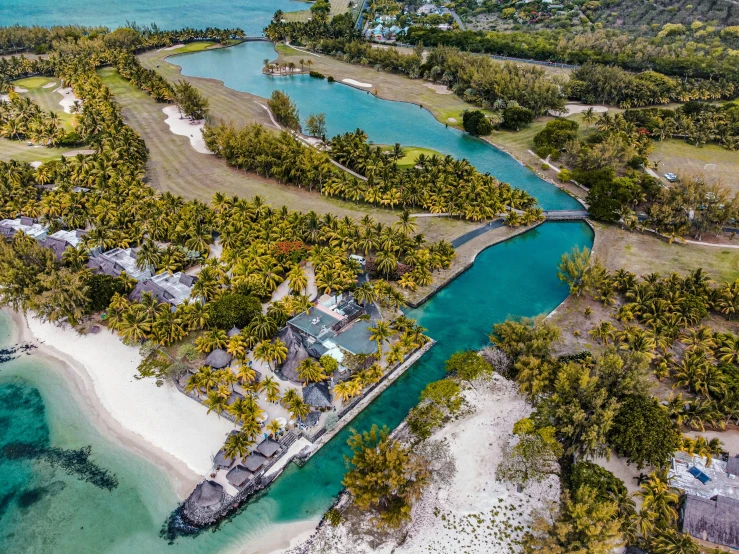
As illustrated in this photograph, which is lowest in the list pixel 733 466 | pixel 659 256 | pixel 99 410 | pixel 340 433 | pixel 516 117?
pixel 99 410

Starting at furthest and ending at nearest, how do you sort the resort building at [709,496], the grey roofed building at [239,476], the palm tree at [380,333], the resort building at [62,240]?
the resort building at [62,240] → the palm tree at [380,333] → the grey roofed building at [239,476] → the resort building at [709,496]

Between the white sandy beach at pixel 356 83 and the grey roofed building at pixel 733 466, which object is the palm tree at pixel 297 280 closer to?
the grey roofed building at pixel 733 466

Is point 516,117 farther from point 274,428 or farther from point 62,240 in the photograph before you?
point 274,428

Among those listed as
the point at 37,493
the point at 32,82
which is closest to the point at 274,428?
the point at 37,493

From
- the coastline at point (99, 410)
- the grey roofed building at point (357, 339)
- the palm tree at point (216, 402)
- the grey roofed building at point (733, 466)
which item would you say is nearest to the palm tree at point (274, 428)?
the palm tree at point (216, 402)

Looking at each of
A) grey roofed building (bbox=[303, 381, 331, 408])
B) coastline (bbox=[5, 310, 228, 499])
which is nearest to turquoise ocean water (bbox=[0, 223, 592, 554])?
coastline (bbox=[5, 310, 228, 499])
